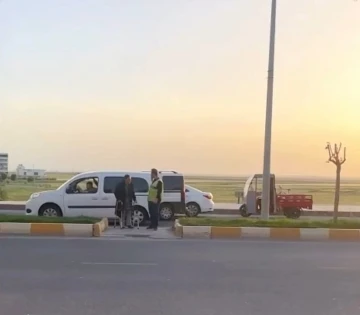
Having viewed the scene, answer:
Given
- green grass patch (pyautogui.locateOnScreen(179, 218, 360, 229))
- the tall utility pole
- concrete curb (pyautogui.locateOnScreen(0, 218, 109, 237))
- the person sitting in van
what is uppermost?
the tall utility pole

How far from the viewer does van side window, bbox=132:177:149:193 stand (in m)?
18.8

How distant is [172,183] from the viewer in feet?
70.1

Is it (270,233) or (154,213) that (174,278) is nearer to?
(270,233)

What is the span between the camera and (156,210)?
1619 centimetres

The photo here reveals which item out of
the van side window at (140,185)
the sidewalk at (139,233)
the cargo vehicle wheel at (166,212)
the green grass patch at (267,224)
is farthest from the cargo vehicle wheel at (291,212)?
the sidewalk at (139,233)

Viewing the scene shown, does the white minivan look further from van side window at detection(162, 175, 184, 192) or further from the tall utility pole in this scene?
the tall utility pole

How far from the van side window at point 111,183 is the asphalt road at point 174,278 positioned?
17.4ft

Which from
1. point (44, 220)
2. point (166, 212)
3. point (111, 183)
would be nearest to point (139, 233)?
point (44, 220)

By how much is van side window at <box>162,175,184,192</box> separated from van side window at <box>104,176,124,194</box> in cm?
291

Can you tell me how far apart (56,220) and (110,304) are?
8649 mm

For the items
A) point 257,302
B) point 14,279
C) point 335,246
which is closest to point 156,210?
point 335,246

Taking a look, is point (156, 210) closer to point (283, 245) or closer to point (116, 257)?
point (283, 245)

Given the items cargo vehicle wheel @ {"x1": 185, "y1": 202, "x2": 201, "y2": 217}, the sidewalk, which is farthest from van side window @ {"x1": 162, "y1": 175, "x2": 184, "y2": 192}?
the sidewalk

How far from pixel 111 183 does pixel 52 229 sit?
4061mm
